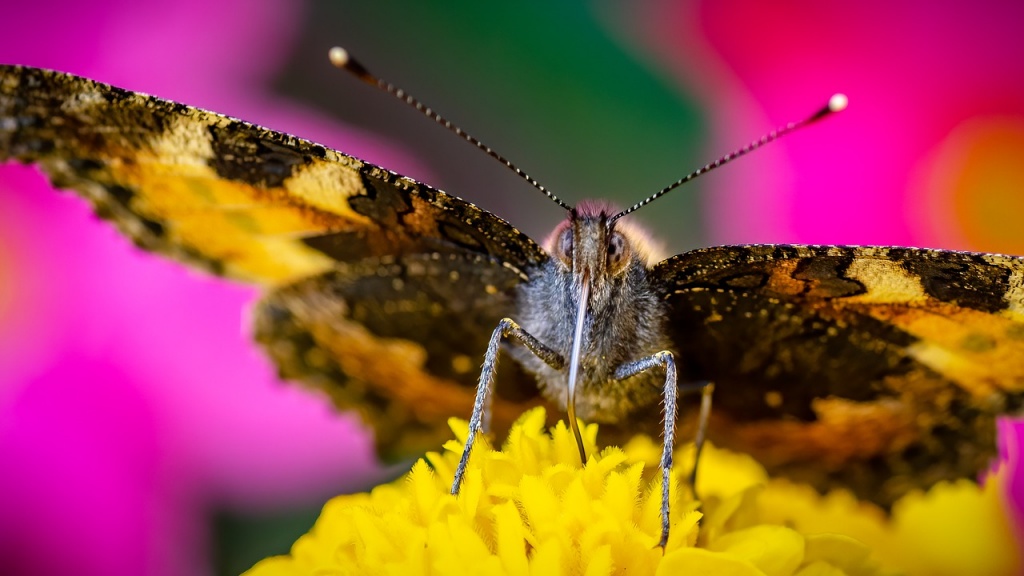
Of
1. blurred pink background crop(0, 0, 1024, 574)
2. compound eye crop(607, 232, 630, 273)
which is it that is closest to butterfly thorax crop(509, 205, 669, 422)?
compound eye crop(607, 232, 630, 273)

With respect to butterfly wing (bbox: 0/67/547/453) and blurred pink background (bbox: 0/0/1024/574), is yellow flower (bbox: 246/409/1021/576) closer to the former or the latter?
butterfly wing (bbox: 0/67/547/453)

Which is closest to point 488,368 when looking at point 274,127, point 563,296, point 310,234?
point 563,296

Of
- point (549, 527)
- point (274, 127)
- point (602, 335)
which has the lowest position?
point (549, 527)

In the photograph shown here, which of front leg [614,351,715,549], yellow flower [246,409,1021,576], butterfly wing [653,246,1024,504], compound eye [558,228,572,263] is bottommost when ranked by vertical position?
A: yellow flower [246,409,1021,576]

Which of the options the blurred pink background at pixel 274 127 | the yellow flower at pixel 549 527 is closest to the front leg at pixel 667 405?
the yellow flower at pixel 549 527

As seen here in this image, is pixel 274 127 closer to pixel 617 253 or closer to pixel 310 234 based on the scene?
pixel 310 234

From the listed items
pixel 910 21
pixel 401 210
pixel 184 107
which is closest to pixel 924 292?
pixel 401 210

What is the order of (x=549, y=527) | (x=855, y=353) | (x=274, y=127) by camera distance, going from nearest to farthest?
1. (x=549, y=527)
2. (x=855, y=353)
3. (x=274, y=127)

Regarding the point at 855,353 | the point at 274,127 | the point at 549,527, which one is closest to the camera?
the point at 549,527
